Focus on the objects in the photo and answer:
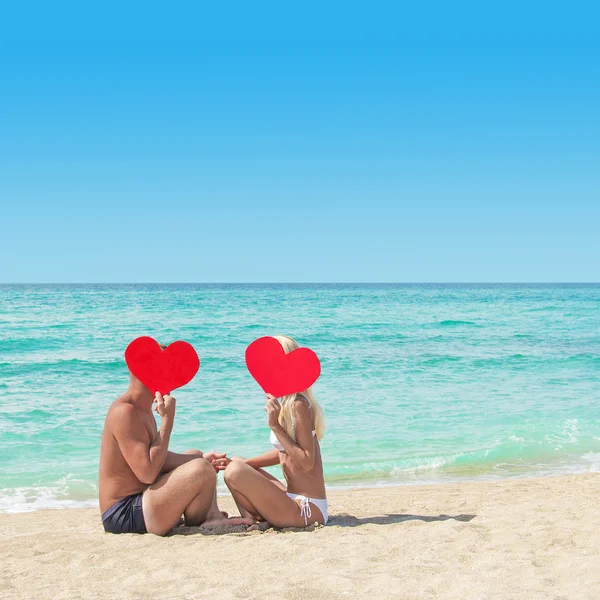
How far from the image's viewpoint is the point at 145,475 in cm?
424

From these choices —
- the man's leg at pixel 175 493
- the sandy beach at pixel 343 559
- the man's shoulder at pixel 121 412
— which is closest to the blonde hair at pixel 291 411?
the man's leg at pixel 175 493

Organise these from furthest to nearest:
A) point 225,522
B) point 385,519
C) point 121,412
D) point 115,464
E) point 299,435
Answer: point 385,519, point 225,522, point 299,435, point 115,464, point 121,412

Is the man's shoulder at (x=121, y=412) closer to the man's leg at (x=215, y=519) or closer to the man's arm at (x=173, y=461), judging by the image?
the man's arm at (x=173, y=461)

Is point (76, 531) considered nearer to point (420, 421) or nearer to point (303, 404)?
point (303, 404)

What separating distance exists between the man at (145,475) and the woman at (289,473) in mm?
219

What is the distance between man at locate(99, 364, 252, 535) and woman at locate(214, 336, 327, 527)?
0.22m

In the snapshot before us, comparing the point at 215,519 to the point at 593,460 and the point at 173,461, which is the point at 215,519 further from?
the point at 593,460

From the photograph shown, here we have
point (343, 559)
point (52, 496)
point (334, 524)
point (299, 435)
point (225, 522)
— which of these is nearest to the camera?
point (343, 559)

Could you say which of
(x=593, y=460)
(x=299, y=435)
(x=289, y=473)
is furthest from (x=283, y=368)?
(x=593, y=460)

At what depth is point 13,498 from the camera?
21.7ft

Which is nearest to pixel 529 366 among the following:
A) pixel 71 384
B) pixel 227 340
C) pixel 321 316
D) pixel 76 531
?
pixel 227 340

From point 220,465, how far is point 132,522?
2.31ft

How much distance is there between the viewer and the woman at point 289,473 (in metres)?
4.46

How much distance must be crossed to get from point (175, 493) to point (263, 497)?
600 mm
